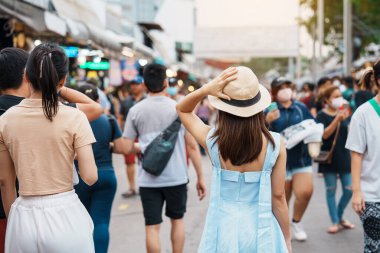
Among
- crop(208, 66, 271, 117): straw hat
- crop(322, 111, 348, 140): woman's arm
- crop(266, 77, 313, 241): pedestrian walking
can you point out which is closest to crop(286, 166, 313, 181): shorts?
crop(266, 77, 313, 241): pedestrian walking

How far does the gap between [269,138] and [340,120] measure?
4.35m

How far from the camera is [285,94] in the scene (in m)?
6.98

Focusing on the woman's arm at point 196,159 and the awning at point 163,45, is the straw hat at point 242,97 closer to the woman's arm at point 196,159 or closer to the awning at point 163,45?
the woman's arm at point 196,159

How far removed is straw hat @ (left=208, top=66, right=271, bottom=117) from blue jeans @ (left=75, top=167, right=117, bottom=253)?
6.80 ft

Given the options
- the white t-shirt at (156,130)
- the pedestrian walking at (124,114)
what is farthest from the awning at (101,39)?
the white t-shirt at (156,130)

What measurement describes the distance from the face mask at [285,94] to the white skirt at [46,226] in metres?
3.98

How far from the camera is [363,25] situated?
107 ft

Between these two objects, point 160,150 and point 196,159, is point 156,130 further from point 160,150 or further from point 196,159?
point 196,159

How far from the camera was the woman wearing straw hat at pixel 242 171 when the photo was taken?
3.45 m

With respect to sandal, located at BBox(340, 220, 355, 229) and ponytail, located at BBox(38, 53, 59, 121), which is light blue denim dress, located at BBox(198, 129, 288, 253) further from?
sandal, located at BBox(340, 220, 355, 229)

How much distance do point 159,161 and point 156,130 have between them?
302mm

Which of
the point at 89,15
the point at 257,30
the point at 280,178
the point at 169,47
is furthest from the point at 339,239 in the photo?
the point at 169,47

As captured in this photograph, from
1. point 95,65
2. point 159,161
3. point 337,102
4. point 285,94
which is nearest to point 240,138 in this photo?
point 159,161

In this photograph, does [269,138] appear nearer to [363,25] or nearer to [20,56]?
[20,56]
